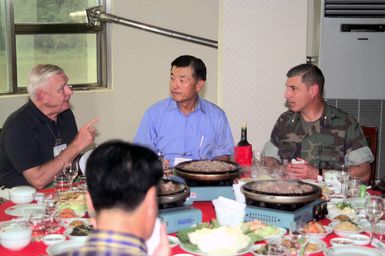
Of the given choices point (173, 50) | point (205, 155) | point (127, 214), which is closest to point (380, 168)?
point (205, 155)

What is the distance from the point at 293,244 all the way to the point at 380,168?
3.15 metres

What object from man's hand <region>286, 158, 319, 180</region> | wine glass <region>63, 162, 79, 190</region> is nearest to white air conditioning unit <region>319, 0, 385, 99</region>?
man's hand <region>286, 158, 319, 180</region>

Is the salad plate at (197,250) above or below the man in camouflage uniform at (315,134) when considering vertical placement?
below

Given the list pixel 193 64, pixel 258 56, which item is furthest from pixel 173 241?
pixel 258 56

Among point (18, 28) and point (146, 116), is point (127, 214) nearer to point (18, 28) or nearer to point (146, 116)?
point (146, 116)

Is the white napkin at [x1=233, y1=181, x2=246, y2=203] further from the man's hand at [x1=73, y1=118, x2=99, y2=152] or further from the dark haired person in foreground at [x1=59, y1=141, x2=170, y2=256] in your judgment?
the dark haired person in foreground at [x1=59, y1=141, x2=170, y2=256]

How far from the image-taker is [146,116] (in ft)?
13.5

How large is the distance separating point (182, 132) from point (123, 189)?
2.62 meters

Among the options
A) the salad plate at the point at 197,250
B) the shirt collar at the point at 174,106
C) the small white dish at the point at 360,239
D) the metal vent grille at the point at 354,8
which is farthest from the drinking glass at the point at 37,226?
the metal vent grille at the point at 354,8

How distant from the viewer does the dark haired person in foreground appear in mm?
1496

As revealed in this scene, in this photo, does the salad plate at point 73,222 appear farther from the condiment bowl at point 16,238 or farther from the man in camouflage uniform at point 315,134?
the man in camouflage uniform at point 315,134

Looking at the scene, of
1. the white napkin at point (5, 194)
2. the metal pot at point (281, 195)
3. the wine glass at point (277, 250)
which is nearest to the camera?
the wine glass at point (277, 250)

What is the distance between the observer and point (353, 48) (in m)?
4.93

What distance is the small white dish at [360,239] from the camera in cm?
244
